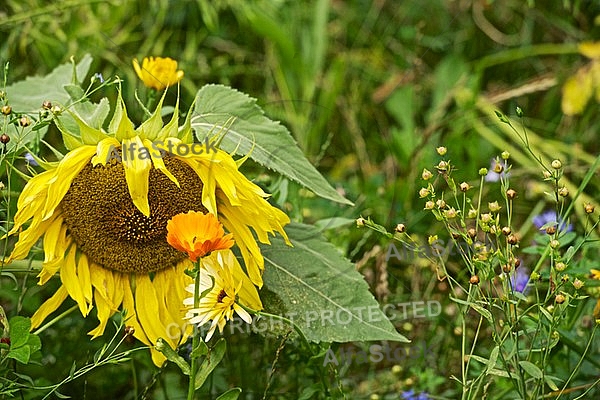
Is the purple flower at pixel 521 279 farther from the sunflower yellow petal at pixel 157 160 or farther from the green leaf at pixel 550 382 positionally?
the sunflower yellow petal at pixel 157 160

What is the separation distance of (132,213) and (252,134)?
6.2 inches

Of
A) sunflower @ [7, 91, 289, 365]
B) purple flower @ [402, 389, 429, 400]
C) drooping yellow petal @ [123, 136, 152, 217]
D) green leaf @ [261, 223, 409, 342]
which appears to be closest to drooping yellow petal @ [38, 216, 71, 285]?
sunflower @ [7, 91, 289, 365]

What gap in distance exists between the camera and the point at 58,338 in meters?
1.14

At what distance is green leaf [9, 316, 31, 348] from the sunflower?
47mm

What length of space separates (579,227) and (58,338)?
2.63ft

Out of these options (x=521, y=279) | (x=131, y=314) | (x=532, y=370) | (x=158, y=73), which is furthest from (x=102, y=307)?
(x=521, y=279)

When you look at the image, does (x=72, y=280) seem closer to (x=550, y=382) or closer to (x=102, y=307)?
(x=102, y=307)

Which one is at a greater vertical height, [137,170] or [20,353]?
[137,170]

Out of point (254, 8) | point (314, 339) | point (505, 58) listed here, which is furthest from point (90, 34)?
point (314, 339)

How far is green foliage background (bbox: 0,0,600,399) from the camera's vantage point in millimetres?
1176

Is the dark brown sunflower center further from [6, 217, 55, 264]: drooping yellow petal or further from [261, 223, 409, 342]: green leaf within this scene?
[261, 223, 409, 342]: green leaf

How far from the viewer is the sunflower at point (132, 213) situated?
2.72 feet

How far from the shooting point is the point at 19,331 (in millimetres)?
838

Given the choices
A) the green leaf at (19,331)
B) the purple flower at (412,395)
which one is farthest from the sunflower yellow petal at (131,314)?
the purple flower at (412,395)
